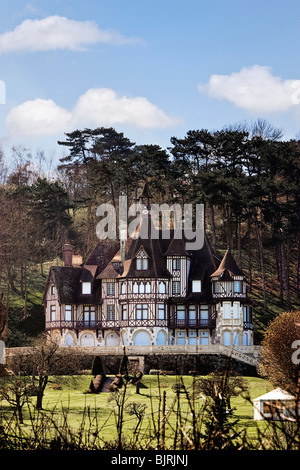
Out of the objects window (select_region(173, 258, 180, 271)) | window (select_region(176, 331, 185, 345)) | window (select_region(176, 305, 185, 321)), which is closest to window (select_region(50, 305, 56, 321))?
window (select_region(176, 305, 185, 321))

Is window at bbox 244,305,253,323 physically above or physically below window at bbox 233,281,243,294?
below

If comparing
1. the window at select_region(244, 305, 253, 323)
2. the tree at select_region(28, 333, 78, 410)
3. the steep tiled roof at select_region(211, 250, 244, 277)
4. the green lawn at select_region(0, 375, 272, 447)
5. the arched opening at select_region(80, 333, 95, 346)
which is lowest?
the green lawn at select_region(0, 375, 272, 447)

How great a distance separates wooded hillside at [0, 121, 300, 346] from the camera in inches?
2894

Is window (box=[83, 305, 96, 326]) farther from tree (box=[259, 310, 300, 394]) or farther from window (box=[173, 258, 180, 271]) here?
tree (box=[259, 310, 300, 394])

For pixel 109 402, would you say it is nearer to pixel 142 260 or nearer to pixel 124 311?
pixel 124 311

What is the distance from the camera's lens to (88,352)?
62781 millimetres

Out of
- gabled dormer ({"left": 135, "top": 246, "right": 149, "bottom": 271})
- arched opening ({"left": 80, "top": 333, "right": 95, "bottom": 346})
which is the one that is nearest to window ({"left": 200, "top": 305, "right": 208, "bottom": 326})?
gabled dormer ({"left": 135, "top": 246, "right": 149, "bottom": 271})

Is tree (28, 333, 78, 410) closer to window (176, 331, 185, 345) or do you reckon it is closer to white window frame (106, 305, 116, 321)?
white window frame (106, 305, 116, 321)

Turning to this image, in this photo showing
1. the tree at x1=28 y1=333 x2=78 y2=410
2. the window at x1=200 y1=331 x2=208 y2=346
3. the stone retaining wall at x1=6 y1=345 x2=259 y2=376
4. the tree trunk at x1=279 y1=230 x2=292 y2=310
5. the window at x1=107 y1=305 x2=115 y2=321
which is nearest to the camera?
the tree at x1=28 y1=333 x2=78 y2=410

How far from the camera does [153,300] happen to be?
68.1 meters

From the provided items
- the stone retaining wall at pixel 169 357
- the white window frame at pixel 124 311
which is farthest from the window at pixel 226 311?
the white window frame at pixel 124 311

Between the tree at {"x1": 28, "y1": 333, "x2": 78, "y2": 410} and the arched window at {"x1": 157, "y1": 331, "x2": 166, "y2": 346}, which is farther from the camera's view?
the arched window at {"x1": 157, "y1": 331, "x2": 166, "y2": 346}

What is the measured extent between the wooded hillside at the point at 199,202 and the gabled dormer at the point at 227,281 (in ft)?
11.2

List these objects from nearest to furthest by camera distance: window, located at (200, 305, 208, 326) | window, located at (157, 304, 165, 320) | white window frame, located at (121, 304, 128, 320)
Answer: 1. window, located at (200, 305, 208, 326)
2. window, located at (157, 304, 165, 320)
3. white window frame, located at (121, 304, 128, 320)
